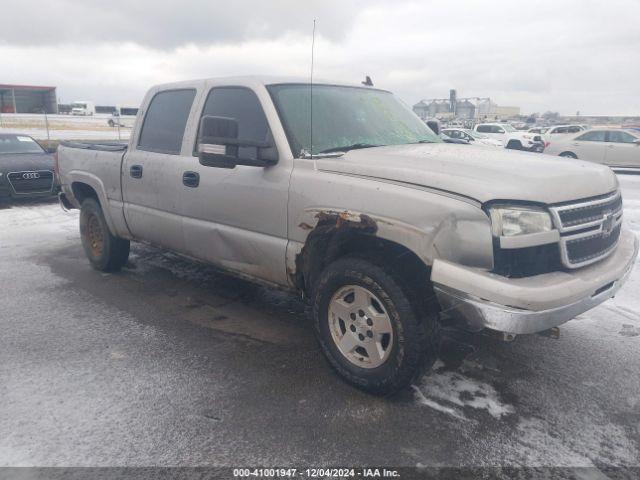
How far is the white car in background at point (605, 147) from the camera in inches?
640

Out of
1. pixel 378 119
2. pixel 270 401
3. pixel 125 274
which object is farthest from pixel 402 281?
pixel 125 274

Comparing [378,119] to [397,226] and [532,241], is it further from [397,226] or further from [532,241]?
[532,241]

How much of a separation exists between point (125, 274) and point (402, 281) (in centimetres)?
377

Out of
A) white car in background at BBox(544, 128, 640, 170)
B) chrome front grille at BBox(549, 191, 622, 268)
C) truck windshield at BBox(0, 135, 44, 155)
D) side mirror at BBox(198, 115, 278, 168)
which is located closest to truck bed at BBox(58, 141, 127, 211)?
side mirror at BBox(198, 115, 278, 168)

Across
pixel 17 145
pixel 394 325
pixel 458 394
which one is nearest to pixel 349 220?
pixel 394 325

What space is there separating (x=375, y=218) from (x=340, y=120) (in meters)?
1.25

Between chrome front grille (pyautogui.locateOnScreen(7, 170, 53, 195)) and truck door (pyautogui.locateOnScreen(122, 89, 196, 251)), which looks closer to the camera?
truck door (pyautogui.locateOnScreen(122, 89, 196, 251))

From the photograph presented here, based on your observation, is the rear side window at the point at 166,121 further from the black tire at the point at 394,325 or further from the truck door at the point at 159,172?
the black tire at the point at 394,325

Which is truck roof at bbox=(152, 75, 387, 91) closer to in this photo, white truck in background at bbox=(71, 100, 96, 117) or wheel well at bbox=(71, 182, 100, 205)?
wheel well at bbox=(71, 182, 100, 205)

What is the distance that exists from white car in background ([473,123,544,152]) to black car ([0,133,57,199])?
1915 centimetres

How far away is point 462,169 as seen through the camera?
286cm

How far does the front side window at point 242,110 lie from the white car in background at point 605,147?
15762 mm

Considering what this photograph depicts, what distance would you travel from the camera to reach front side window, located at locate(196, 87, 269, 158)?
363 centimetres

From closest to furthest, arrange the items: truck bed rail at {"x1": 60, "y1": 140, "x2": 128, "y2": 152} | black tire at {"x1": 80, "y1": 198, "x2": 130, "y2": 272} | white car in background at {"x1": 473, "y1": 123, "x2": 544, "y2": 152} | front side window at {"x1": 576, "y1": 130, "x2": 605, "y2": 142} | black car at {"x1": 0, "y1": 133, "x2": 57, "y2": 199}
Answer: truck bed rail at {"x1": 60, "y1": 140, "x2": 128, "y2": 152}
black tire at {"x1": 80, "y1": 198, "x2": 130, "y2": 272}
black car at {"x1": 0, "y1": 133, "x2": 57, "y2": 199}
front side window at {"x1": 576, "y1": 130, "x2": 605, "y2": 142}
white car in background at {"x1": 473, "y1": 123, "x2": 544, "y2": 152}
